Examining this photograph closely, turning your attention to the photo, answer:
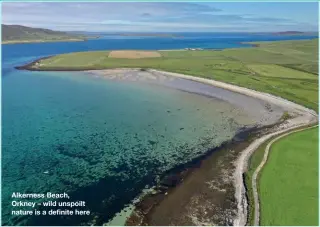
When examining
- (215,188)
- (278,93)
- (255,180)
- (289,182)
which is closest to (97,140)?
(215,188)

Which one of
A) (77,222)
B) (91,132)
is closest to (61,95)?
(91,132)

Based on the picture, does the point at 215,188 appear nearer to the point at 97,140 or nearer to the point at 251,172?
the point at 251,172

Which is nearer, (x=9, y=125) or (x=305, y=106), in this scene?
(x=9, y=125)

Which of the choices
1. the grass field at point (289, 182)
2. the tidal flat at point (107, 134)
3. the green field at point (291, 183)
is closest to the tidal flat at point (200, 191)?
the tidal flat at point (107, 134)

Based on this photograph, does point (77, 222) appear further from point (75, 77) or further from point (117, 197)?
point (75, 77)

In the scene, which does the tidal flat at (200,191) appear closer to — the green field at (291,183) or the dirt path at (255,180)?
the dirt path at (255,180)

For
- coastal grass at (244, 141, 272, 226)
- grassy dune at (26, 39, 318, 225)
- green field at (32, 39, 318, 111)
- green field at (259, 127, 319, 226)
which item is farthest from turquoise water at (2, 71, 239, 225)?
green field at (32, 39, 318, 111)
